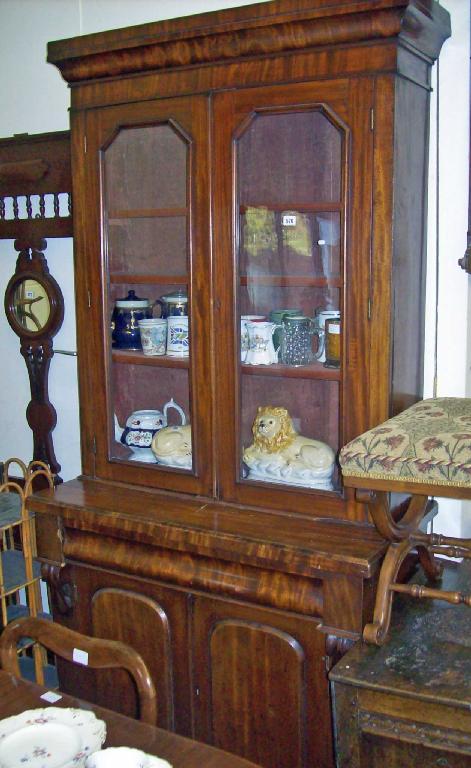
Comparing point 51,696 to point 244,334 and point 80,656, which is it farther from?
point 244,334

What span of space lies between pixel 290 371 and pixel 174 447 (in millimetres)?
394

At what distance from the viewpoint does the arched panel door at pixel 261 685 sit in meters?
1.73

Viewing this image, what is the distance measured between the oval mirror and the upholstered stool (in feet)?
4.61

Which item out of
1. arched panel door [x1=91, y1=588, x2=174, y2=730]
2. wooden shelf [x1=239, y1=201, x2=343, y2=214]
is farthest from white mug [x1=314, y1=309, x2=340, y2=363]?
arched panel door [x1=91, y1=588, x2=174, y2=730]

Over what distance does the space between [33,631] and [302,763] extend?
2.41 ft

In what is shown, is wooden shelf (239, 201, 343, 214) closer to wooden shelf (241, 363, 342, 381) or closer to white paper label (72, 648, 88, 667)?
wooden shelf (241, 363, 342, 381)

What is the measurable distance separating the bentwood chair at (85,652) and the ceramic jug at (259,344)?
2.55 feet

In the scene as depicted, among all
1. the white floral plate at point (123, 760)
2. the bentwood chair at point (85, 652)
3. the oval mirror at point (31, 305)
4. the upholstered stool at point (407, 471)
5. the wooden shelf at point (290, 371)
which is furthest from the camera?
the oval mirror at point (31, 305)

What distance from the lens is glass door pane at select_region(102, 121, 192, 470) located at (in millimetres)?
1948

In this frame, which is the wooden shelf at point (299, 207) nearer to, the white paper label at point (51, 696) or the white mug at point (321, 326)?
the white mug at point (321, 326)

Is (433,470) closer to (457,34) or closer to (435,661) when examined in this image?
(435,661)

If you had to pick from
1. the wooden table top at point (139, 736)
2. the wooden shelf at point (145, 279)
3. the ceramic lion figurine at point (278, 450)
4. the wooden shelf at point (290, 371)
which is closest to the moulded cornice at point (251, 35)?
the wooden shelf at point (145, 279)

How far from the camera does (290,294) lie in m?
1.89

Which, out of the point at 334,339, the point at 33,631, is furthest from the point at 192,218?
the point at 33,631
